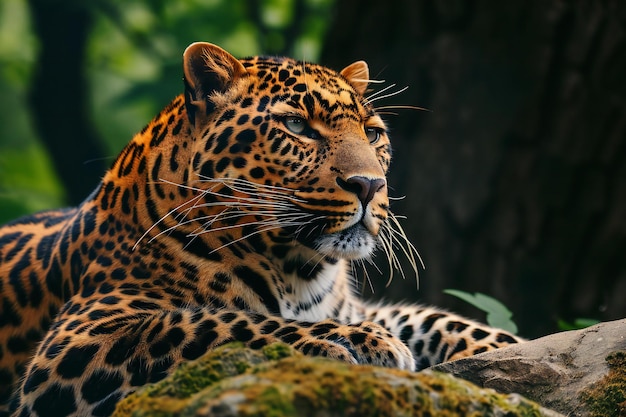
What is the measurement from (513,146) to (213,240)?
15.5 ft

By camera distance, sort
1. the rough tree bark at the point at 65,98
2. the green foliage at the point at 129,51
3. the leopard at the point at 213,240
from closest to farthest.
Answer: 1. the leopard at the point at 213,240
2. the green foliage at the point at 129,51
3. the rough tree bark at the point at 65,98

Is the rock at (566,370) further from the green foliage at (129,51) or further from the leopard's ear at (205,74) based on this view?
the green foliage at (129,51)

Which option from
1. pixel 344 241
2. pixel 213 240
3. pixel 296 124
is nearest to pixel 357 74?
pixel 296 124

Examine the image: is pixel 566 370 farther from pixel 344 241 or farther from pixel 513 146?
pixel 513 146

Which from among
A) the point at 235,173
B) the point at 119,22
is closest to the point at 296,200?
the point at 235,173

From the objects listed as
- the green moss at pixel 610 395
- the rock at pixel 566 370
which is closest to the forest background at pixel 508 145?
the rock at pixel 566 370

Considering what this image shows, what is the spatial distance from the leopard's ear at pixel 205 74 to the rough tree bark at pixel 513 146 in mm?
3723

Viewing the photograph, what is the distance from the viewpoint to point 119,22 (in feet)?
58.5

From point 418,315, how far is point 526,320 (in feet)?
9.89

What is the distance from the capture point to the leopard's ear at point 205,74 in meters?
5.78

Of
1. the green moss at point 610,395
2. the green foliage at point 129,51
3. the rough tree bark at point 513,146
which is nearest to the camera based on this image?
the green moss at point 610,395

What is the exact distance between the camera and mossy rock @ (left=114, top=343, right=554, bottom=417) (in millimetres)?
2994

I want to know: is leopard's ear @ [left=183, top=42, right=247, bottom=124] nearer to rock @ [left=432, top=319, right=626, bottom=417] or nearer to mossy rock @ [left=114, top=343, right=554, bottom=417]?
rock @ [left=432, top=319, right=626, bottom=417]

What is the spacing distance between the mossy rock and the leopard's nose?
1815 millimetres
